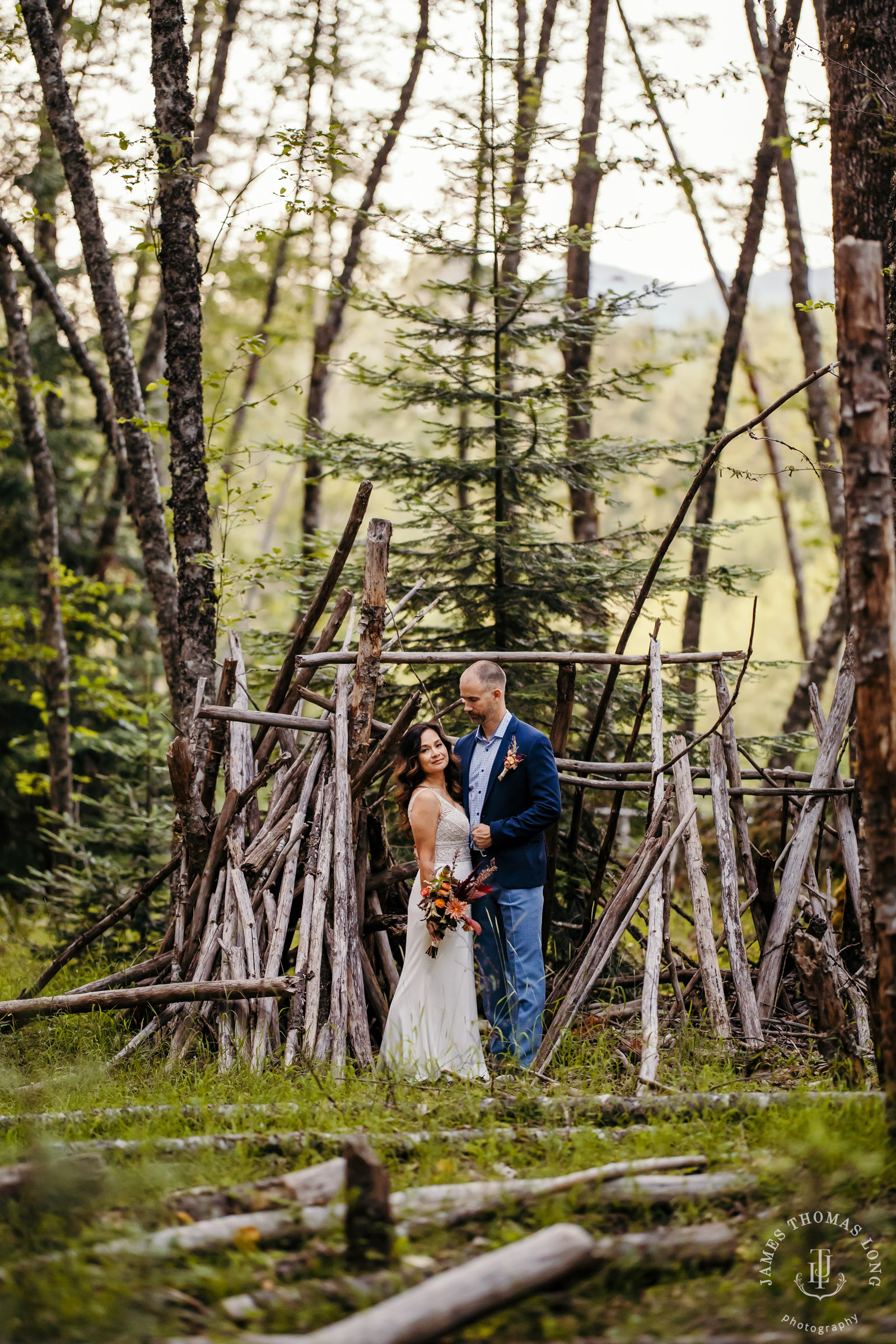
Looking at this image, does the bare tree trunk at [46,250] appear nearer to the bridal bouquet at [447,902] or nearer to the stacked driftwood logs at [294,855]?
the stacked driftwood logs at [294,855]

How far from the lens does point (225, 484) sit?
7.61 metres

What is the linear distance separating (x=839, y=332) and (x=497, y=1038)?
151 inches

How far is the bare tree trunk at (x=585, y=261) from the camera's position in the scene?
769 centimetres

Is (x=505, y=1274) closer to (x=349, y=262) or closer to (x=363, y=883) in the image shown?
(x=363, y=883)

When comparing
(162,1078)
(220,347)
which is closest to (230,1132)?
(162,1078)

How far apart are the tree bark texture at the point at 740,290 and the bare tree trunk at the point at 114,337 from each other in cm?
486

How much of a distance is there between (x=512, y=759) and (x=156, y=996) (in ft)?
7.43

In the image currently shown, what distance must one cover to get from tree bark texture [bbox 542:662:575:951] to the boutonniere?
0.78 metres

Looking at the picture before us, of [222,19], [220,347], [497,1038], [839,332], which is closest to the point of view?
[839,332]

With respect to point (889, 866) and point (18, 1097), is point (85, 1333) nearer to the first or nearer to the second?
point (18, 1097)

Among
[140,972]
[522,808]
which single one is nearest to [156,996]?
[140,972]

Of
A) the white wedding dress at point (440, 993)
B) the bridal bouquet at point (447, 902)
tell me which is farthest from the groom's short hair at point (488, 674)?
the bridal bouquet at point (447, 902)

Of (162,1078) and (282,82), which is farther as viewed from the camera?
(282,82)

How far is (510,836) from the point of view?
520cm
